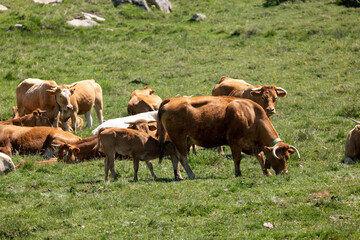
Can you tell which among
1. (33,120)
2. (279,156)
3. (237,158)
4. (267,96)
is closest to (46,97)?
(33,120)

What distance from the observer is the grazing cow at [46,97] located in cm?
1892

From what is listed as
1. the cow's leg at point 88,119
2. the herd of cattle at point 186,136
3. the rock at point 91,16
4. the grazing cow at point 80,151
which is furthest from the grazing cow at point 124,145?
the rock at point 91,16

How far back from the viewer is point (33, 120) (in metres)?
17.9

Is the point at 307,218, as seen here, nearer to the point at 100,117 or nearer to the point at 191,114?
the point at 191,114

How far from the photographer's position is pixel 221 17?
122 ft

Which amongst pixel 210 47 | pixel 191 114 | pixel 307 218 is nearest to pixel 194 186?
pixel 191 114

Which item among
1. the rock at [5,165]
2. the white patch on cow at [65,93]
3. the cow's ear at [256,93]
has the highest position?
the cow's ear at [256,93]

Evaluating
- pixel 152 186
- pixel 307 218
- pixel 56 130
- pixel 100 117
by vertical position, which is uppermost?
pixel 307 218

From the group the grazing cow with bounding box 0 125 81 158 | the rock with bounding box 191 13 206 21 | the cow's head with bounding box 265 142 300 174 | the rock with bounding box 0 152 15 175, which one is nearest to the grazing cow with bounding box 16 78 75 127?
the grazing cow with bounding box 0 125 81 158

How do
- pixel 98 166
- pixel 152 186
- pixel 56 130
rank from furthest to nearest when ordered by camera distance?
pixel 56 130 < pixel 98 166 < pixel 152 186

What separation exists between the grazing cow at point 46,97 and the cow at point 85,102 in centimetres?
34

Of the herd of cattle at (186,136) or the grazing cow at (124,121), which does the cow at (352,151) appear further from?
the grazing cow at (124,121)

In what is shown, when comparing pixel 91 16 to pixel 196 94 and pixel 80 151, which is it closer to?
pixel 196 94

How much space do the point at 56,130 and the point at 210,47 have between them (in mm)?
16416
